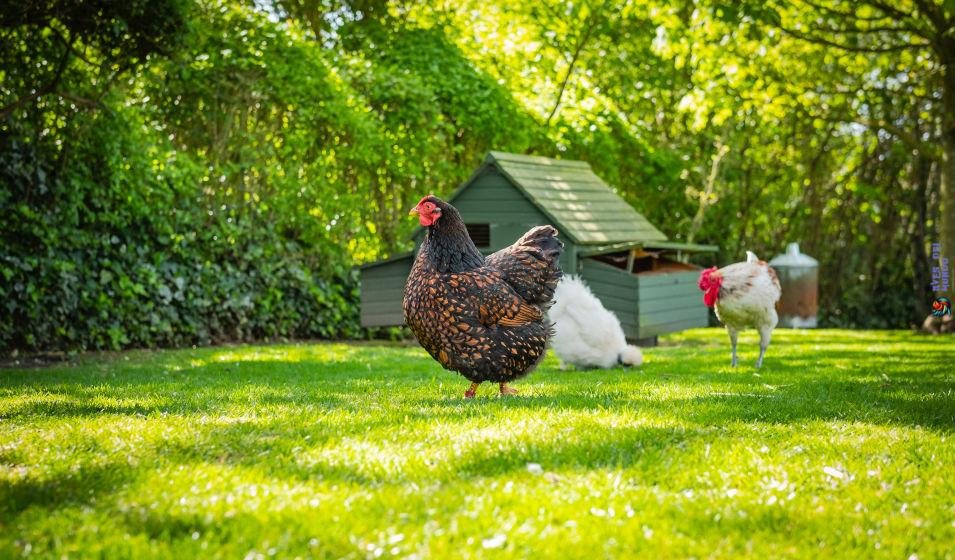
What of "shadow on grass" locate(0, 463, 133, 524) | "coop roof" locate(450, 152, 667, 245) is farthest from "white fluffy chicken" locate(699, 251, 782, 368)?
"shadow on grass" locate(0, 463, 133, 524)

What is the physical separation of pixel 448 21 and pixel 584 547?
15.7 m

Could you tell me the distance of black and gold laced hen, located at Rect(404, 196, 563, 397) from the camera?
5.83m

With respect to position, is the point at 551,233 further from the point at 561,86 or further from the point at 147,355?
the point at 561,86

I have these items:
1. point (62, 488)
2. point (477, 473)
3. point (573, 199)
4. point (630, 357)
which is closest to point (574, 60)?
point (573, 199)

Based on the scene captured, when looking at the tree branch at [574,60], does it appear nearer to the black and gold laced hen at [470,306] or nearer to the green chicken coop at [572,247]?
the green chicken coop at [572,247]

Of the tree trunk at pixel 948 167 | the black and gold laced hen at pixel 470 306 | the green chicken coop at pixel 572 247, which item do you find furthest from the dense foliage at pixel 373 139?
the black and gold laced hen at pixel 470 306

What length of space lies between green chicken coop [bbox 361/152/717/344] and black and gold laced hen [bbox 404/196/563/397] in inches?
201

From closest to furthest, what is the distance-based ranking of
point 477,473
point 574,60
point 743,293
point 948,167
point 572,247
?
point 477,473, point 743,293, point 572,247, point 948,167, point 574,60

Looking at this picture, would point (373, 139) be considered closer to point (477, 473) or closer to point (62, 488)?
point (477, 473)

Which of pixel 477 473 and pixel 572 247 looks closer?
pixel 477 473

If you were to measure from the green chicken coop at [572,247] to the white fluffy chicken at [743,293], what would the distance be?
8.21ft

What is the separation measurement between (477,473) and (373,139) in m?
9.13

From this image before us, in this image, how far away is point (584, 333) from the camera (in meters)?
8.59

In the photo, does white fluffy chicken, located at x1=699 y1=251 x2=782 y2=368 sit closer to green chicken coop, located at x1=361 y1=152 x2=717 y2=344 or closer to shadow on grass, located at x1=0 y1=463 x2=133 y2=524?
green chicken coop, located at x1=361 y1=152 x2=717 y2=344
